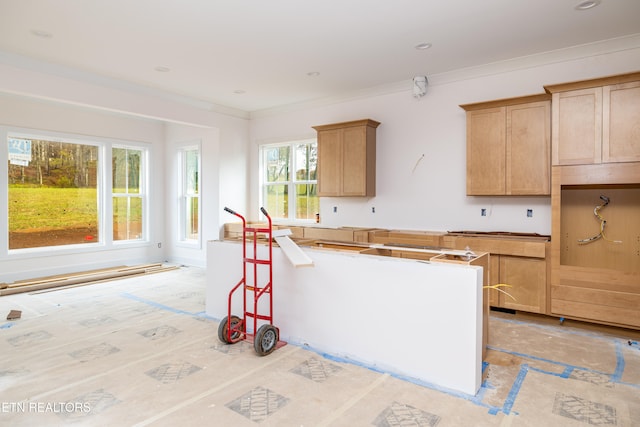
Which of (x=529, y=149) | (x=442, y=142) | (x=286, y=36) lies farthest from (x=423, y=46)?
(x=529, y=149)

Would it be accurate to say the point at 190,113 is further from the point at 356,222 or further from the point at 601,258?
the point at 601,258

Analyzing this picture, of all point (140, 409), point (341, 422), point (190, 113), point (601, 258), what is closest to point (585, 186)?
point (601, 258)

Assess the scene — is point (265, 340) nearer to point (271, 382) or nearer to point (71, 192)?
point (271, 382)

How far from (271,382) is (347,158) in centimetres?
379

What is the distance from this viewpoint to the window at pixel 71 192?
238 inches

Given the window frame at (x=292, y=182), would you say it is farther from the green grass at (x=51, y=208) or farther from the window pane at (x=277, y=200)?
the green grass at (x=51, y=208)

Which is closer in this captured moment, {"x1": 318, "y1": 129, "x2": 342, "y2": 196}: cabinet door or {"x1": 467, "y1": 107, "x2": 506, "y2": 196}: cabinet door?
{"x1": 467, "y1": 107, "x2": 506, "y2": 196}: cabinet door

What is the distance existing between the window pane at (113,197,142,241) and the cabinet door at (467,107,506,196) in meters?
6.22

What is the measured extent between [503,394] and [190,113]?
597 cm

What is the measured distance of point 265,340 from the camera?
318 cm

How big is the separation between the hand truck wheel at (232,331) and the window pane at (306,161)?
146 inches

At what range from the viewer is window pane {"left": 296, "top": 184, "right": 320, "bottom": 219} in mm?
6829

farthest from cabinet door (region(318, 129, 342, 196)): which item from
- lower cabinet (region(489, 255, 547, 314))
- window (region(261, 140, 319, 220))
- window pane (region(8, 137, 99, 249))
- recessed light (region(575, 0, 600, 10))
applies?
window pane (region(8, 137, 99, 249))

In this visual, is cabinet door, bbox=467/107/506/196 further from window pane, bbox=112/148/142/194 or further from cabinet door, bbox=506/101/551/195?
window pane, bbox=112/148/142/194
